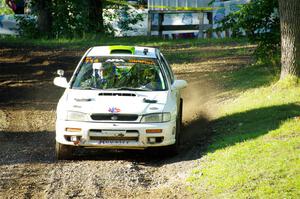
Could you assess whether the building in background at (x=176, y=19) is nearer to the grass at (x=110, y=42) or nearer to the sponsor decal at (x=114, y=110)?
the grass at (x=110, y=42)

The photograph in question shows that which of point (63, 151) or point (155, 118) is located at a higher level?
point (155, 118)

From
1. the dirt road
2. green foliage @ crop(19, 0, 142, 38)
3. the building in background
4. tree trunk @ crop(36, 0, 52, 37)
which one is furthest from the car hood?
tree trunk @ crop(36, 0, 52, 37)

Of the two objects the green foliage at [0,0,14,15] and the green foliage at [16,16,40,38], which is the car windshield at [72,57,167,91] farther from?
the green foliage at [0,0,14,15]

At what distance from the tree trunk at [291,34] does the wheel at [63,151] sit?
234 inches

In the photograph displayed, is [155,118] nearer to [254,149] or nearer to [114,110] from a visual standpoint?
[114,110]

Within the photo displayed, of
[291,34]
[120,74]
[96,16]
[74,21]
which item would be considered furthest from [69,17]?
[120,74]

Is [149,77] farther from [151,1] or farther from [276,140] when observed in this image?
[151,1]

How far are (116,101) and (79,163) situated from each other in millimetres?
1103

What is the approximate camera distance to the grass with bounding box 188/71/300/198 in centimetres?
938

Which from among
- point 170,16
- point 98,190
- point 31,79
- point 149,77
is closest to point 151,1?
point 170,16

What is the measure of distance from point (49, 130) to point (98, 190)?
17.5ft

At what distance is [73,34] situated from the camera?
37.8 m

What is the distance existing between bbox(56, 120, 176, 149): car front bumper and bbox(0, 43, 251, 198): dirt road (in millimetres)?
298

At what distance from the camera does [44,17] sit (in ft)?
128
